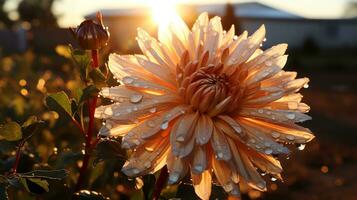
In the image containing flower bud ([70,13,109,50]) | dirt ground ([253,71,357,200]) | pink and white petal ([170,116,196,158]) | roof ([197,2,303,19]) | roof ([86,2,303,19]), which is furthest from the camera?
roof ([86,2,303,19])

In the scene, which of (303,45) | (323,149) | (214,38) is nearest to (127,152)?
(214,38)

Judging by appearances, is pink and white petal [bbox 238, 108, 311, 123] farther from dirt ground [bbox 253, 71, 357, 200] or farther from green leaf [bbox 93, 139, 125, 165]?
dirt ground [bbox 253, 71, 357, 200]

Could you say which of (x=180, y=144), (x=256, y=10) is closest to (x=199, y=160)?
(x=180, y=144)

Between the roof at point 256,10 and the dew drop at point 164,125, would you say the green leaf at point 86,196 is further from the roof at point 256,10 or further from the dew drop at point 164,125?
the roof at point 256,10

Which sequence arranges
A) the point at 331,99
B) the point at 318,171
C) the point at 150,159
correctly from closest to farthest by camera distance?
the point at 150,159, the point at 318,171, the point at 331,99

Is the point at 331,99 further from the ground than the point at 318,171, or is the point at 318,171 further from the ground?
the point at 318,171

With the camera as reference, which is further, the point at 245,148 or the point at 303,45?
the point at 303,45

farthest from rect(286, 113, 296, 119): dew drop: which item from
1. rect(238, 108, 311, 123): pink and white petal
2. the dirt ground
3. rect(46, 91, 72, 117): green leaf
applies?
the dirt ground

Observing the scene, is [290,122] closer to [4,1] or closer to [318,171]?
[318,171]
